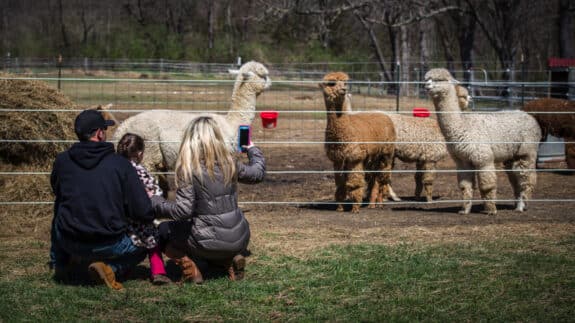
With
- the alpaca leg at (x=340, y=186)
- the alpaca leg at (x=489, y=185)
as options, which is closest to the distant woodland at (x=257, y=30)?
the alpaca leg at (x=340, y=186)

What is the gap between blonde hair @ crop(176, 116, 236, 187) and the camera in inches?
216

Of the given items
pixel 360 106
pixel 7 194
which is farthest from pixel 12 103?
pixel 360 106

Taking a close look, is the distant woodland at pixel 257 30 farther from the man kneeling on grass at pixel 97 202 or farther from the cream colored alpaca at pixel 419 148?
the man kneeling on grass at pixel 97 202

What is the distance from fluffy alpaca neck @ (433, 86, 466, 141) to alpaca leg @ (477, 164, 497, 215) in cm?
56

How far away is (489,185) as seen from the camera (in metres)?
8.83

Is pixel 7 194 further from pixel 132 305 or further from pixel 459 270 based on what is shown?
pixel 459 270

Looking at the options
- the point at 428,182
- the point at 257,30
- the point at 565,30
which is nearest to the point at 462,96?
the point at 428,182

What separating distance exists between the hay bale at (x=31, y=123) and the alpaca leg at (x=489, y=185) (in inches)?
198

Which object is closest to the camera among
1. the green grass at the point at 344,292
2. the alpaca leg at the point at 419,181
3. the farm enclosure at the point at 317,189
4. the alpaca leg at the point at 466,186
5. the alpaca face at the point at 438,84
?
the green grass at the point at 344,292

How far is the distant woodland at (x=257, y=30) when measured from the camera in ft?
105

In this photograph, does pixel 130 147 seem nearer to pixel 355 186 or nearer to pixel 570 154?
pixel 355 186

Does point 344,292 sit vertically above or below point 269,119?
below

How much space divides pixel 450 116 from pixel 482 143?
1.66 feet

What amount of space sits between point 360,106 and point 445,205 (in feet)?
37.6
